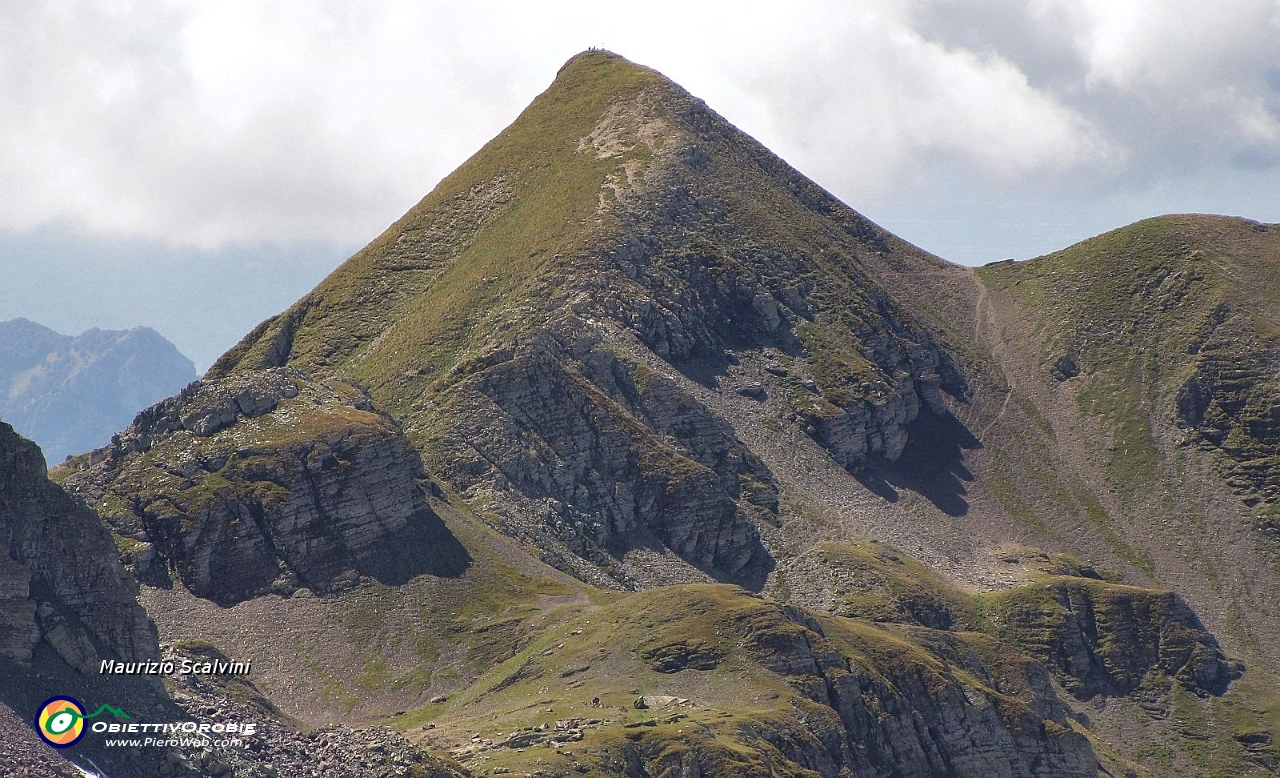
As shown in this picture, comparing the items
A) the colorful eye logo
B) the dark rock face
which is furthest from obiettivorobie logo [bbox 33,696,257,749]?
the dark rock face

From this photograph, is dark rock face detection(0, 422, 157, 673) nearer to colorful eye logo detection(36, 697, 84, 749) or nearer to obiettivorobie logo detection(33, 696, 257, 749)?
colorful eye logo detection(36, 697, 84, 749)

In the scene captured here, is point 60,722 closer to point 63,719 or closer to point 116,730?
point 63,719

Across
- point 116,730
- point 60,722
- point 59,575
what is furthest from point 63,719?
point 59,575

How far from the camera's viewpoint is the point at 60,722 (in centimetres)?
9975

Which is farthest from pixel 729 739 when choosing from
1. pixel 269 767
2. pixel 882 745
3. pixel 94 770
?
pixel 94 770

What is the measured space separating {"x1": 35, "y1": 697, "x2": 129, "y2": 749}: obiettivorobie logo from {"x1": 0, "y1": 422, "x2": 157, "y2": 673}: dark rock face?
477cm

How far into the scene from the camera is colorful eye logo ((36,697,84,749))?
9812 centimetres

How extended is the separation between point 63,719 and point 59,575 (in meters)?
15.5

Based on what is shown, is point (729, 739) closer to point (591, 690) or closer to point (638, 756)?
point (638, 756)

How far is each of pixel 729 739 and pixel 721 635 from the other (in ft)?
104

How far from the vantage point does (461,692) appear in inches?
7490

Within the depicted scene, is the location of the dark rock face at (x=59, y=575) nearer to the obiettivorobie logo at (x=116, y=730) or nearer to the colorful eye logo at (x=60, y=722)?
the colorful eye logo at (x=60, y=722)

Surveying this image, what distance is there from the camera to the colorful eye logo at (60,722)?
98125 millimetres

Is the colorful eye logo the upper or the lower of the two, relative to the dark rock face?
lower
